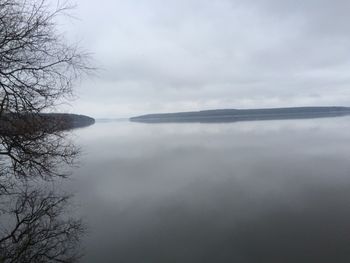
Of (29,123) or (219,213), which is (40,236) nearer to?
(29,123)

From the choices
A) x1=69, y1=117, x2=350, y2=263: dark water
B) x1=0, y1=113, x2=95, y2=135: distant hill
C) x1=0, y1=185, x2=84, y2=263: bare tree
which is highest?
x1=0, y1=113, x2=95, y2=135: distant hill

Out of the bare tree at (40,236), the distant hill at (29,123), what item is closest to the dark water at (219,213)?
the bare tree at (40,236)

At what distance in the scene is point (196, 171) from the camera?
749 inches

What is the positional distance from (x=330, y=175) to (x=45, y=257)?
14.4 metres

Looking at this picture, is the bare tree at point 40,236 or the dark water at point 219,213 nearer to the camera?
the bare tree at point 40,236

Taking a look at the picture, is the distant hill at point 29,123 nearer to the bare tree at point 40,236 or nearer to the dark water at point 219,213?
the bare tree at point 40,236

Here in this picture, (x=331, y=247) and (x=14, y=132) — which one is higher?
(x=14, y=132)

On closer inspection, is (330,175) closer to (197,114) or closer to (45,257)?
(45,257)

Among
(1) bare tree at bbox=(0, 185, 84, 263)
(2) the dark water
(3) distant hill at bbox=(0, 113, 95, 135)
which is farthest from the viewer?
(2) the dark water

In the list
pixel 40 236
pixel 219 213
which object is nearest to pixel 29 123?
pixel 40 236

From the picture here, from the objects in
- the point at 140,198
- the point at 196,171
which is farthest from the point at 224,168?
the point at 140,198

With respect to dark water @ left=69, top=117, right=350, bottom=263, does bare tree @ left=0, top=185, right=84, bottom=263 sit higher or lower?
higher

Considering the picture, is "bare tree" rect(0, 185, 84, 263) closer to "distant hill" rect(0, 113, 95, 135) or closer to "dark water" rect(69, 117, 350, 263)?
"dark water" rect(69, 117, 350, 263)

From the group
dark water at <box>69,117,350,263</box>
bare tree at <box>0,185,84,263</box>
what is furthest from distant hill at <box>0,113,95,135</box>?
dark water at <box>69,117,350,263</box>
